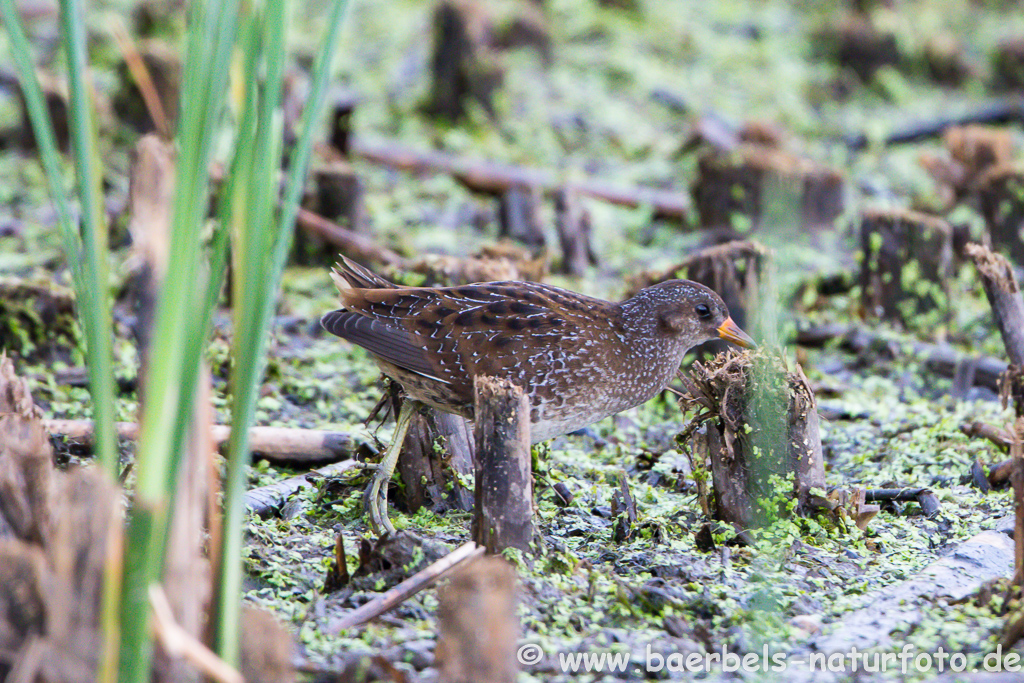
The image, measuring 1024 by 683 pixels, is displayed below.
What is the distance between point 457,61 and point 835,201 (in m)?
2.92

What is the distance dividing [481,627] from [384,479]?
1.40m

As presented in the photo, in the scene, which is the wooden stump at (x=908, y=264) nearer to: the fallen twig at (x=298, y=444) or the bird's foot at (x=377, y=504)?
the fallen twig at (x=298, y=444)

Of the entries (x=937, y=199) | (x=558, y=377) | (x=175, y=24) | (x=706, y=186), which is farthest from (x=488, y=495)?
(x=175, y=24)

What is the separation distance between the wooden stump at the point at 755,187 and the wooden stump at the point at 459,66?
200 cm

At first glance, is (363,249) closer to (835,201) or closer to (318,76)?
(835,201)

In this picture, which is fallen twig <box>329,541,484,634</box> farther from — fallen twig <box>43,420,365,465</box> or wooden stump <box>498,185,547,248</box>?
wooden stump <box>498,185,547,248</box>

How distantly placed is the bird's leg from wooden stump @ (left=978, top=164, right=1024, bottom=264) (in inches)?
150

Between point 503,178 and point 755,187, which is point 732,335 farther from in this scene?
point 503,178

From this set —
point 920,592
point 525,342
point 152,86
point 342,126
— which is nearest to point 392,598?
point 525,342

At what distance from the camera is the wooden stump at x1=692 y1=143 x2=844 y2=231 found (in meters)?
6.53

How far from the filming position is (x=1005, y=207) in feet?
19.7

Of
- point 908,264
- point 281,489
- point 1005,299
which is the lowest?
point 281,489

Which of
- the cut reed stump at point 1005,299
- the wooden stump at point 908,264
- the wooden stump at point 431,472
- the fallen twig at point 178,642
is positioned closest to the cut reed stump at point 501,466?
the wooden stump at point 431,472

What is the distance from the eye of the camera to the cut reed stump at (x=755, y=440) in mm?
3281
